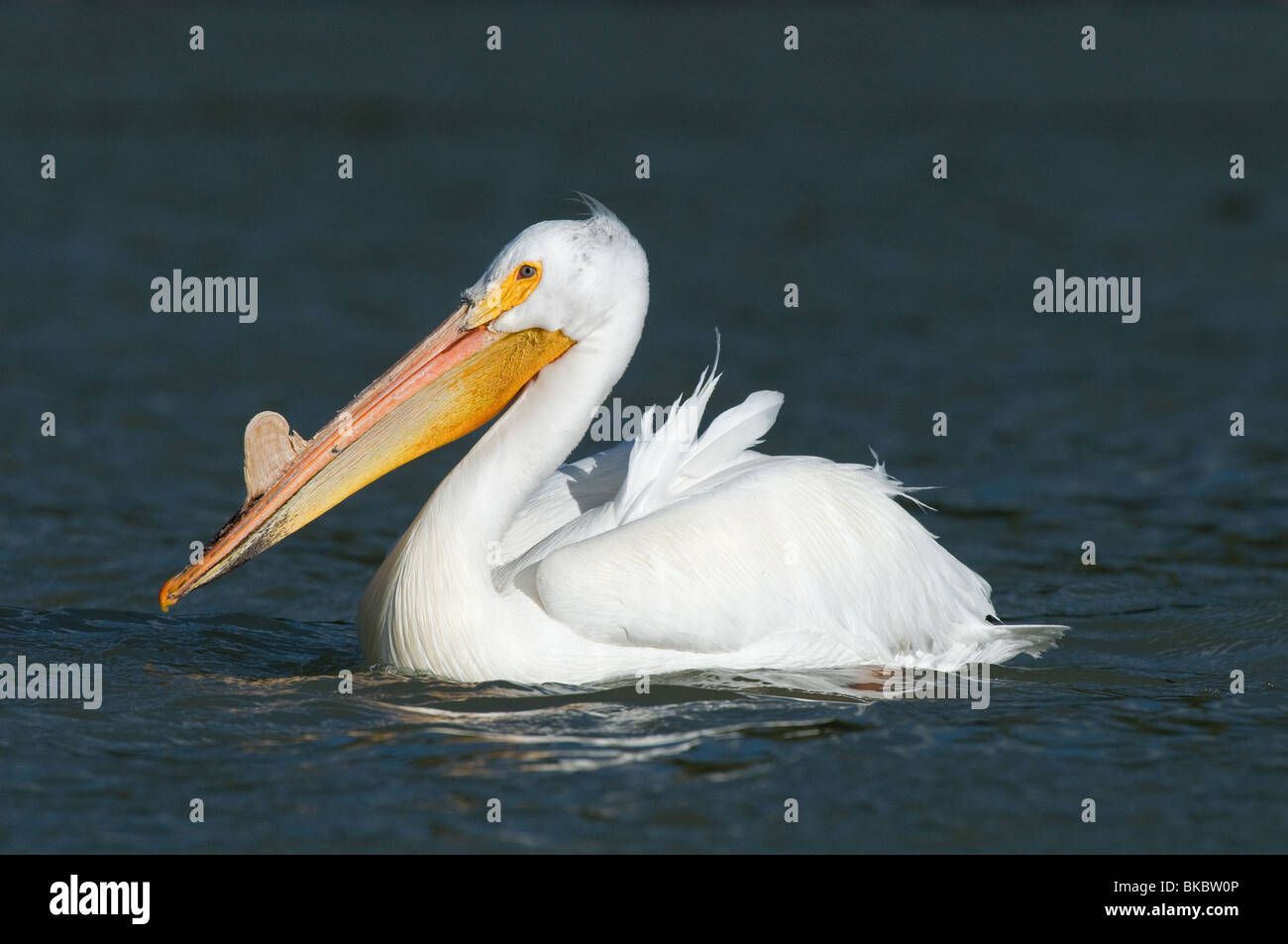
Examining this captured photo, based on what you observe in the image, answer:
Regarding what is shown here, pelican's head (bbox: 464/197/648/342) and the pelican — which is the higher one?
pelican's head (bbox: 464/197/648/342)

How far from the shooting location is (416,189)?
15617mm

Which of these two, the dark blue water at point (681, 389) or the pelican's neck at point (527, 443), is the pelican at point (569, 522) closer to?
the pelican's neck at point (527, 443)

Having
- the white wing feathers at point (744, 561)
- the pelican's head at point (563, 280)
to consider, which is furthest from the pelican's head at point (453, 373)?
the white wing feathers at point (744, 561)

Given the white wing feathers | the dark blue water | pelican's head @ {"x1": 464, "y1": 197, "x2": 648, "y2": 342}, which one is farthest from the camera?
pelican's head @ {"x1": 464, "y1": 197, "x2": 648, "y2": 342}

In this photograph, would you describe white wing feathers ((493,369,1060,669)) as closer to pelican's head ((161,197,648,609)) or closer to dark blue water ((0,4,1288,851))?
dark blue water ((0,4,1288,851))

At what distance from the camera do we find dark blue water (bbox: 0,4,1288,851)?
4.77 metres

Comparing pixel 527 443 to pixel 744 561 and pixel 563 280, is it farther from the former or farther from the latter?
pixel 744 561

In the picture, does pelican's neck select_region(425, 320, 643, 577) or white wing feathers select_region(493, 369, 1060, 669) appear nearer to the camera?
white wing feathers select_region(493, 369, 1060, 669)

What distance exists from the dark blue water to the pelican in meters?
0.16

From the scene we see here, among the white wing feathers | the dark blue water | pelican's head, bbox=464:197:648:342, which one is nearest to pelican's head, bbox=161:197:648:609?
pelican's head, bbox=464:197:648:342

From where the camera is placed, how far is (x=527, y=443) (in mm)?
5480

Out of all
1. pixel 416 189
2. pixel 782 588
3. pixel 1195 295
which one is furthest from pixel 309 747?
pixel 416 189
